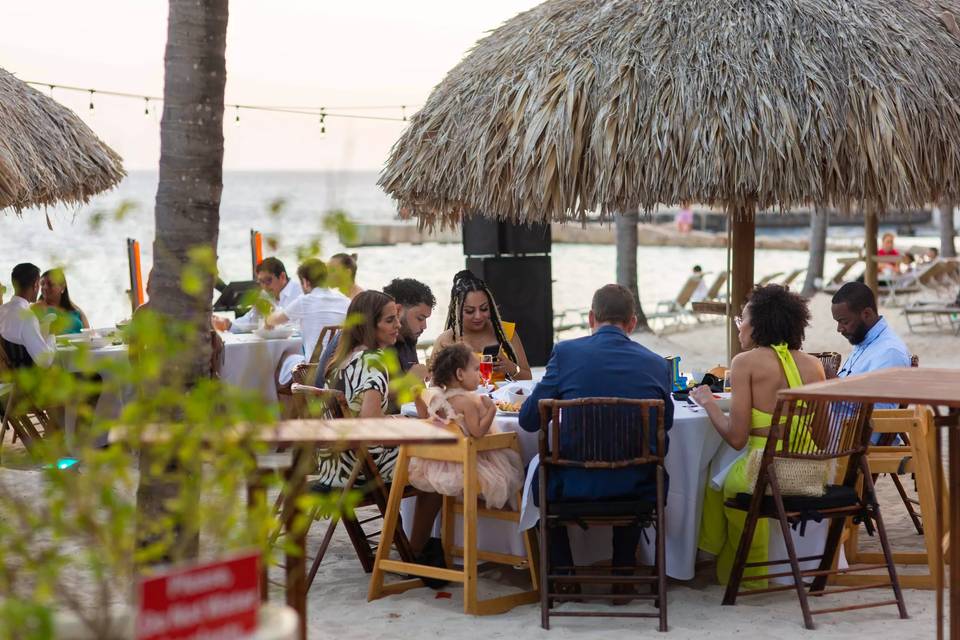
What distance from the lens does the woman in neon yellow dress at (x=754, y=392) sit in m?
4.90

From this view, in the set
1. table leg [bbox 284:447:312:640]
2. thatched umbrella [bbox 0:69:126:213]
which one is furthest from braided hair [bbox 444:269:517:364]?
table leg [bbox 284:447:312:640]

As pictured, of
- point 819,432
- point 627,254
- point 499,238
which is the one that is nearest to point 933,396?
point 819,432

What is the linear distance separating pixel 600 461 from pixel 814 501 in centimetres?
89

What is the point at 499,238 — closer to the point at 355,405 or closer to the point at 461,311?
the point at 461,311

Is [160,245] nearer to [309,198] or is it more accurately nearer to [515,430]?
[515,430]

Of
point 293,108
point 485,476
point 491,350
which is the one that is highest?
point 293,108

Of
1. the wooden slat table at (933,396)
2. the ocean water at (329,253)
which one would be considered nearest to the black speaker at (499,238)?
the ocean water at (329,253)

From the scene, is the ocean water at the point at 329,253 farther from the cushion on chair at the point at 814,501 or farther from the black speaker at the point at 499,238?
the cushion on chair at the point at 814,501

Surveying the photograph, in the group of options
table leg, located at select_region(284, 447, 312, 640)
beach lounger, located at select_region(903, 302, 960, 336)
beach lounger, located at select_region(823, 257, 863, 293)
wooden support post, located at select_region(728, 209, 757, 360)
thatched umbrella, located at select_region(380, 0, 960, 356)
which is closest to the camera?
table leg, located at select_region(284, 447, 312, 640)

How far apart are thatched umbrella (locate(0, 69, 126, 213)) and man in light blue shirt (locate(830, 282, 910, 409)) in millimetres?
5295

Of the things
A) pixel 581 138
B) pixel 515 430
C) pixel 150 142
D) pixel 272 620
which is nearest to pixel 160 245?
pixel 150 142

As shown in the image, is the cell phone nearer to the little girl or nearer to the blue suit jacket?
the little girl

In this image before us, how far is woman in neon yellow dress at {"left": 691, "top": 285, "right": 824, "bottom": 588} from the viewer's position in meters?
4.90

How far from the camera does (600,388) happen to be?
4.70 metres
